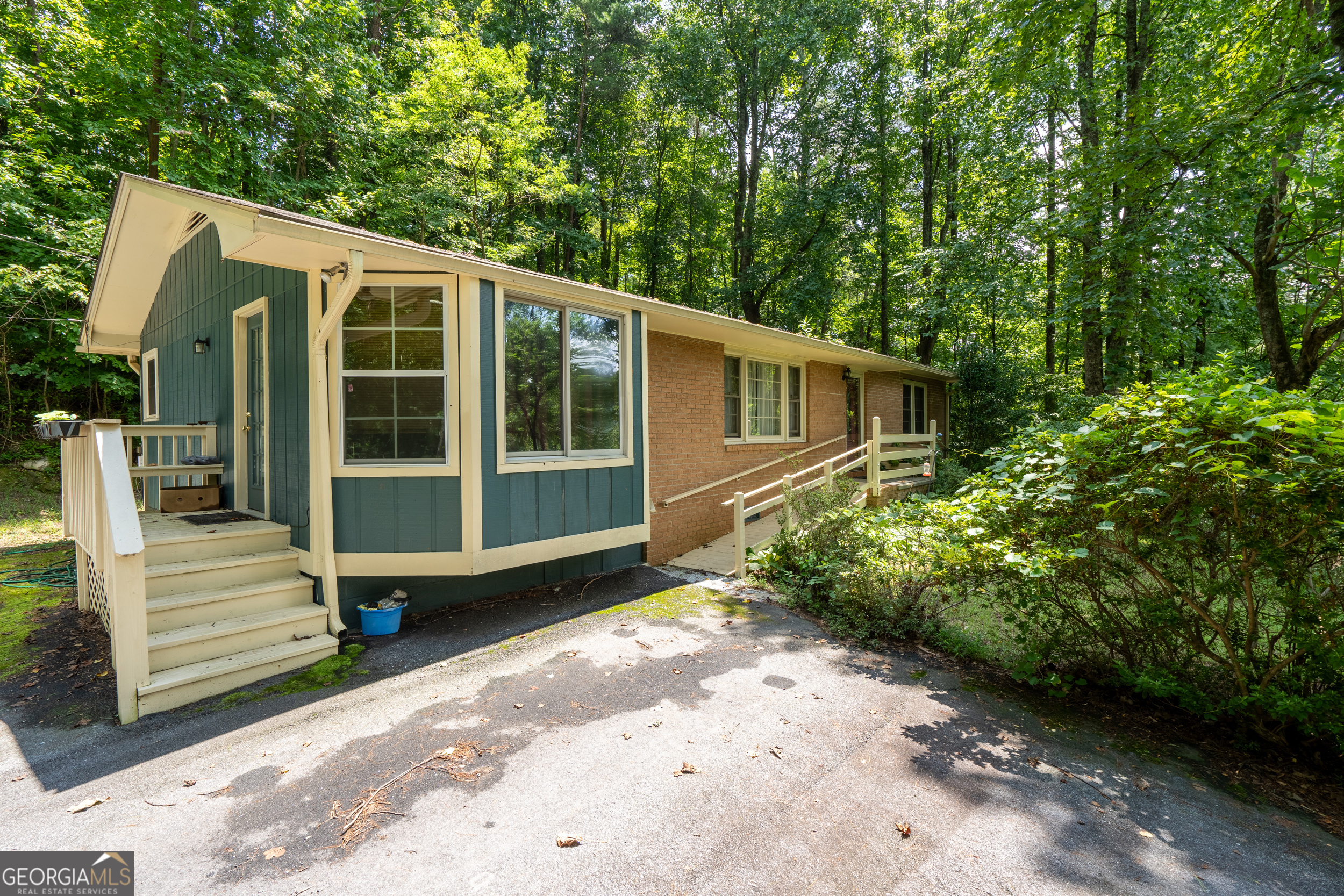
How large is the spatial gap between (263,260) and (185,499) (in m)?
3.44

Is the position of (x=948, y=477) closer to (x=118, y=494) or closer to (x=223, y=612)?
(x=223, y=612)

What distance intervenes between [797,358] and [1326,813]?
8.16 meters

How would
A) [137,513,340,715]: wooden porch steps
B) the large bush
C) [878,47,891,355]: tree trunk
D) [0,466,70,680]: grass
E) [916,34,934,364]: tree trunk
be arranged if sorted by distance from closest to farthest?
the large bush → [137,513,340,715]: wooden porch steps → [0,466,70,680]: grass → [916,34,934,364]: tree trunk → [878,47,891,355]: tree trunk

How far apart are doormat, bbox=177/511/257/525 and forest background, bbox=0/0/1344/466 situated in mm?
7981

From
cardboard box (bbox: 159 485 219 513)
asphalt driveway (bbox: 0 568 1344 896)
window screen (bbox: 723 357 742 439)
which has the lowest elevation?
asphalt driveway (bbox: 0 568 1344 896)

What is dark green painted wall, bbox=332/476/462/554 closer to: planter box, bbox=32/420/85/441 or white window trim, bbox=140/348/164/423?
planter box, bbox=32/420/85/441

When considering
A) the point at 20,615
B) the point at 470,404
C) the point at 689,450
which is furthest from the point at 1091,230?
the point at 20,615

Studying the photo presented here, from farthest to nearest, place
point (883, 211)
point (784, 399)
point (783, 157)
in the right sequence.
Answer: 1. point (783, 157)
2. point (883, 211)
3. point (784, 399)

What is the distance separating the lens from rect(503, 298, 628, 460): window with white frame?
5125mm

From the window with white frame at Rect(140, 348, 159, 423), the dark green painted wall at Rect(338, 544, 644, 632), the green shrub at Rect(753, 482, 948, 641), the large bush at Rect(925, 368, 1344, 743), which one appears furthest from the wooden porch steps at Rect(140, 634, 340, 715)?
the window with white frame at Rect(140, 348, 159, 423)

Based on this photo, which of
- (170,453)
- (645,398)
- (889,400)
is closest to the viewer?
(645,398)

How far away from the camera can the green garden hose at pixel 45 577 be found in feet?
20.9

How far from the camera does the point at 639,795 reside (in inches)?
106

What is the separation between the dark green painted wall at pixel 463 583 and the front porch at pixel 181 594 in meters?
0.33
